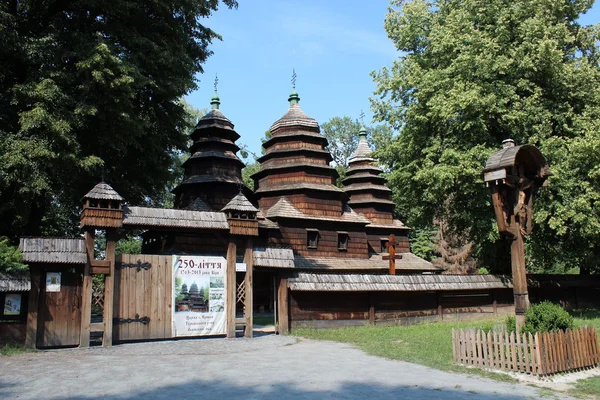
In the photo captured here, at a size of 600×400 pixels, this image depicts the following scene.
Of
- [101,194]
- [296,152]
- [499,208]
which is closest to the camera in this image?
[499,208]

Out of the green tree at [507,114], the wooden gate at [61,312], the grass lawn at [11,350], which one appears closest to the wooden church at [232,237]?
the wooden gate at [61,312]

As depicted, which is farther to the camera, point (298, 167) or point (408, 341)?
point (298, 167)

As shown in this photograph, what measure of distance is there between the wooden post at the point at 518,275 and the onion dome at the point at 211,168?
16346 mm

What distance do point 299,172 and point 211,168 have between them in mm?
5407

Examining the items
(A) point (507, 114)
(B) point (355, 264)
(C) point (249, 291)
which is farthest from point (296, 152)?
(C) point (249, 291)

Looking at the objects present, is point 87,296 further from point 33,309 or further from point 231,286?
point 231,286

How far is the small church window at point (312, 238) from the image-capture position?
29781 millimetres

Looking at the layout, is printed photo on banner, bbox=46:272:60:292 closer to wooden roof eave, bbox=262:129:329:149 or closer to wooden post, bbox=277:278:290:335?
wooden post, bbox=277:278:290:335

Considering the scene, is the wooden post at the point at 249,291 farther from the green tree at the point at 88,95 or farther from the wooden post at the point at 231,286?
the green tree at the point at 88,95

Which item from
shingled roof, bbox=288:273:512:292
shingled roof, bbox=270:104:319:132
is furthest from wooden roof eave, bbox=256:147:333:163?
shingled roof, bbox=288:273:512:292

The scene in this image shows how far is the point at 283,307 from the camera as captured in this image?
53.4 ft

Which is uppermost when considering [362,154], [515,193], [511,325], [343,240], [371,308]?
[362,154]

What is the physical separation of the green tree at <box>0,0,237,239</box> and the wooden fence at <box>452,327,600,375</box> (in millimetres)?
13202

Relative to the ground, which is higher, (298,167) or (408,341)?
(298,167)
